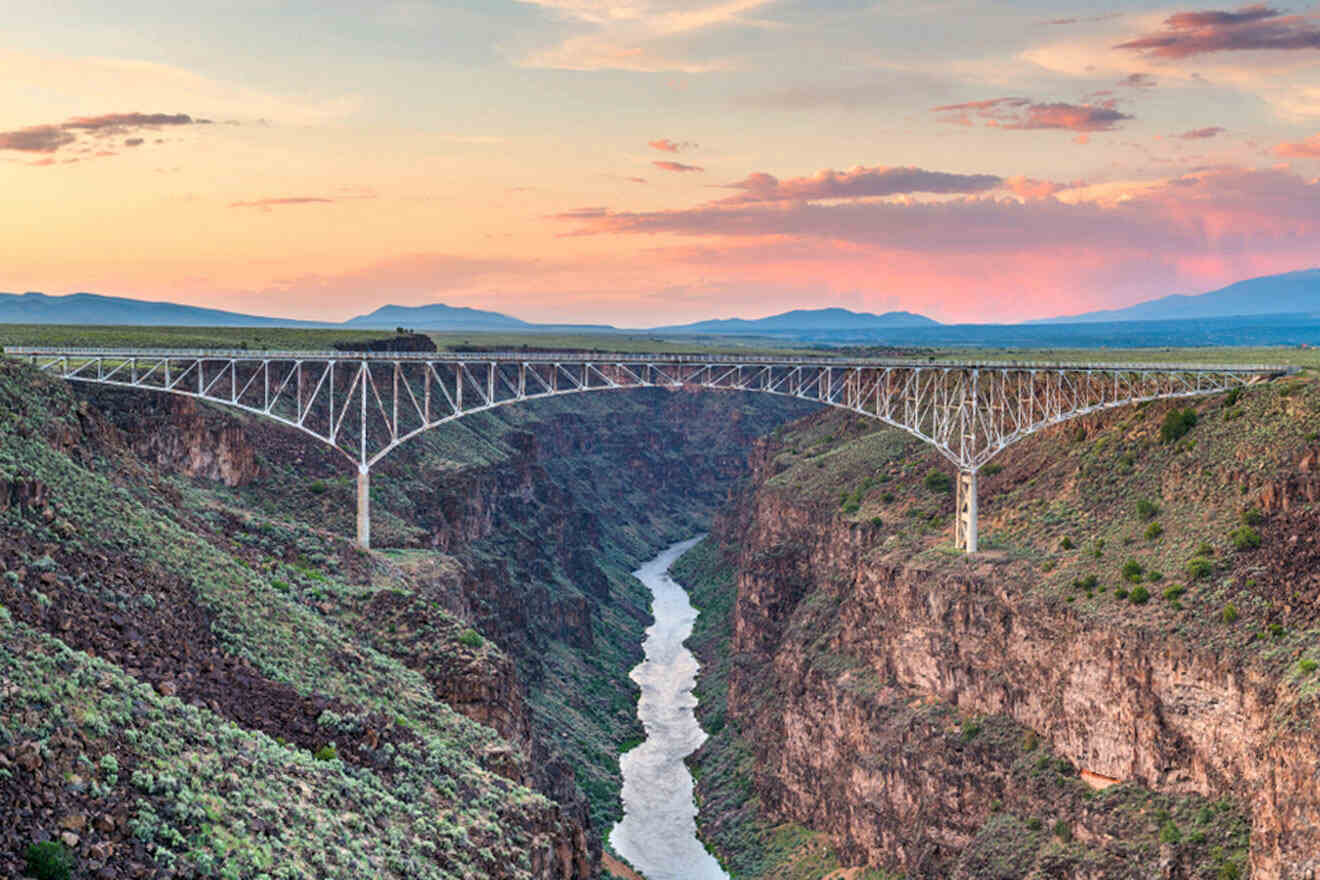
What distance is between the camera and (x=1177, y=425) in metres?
76.0

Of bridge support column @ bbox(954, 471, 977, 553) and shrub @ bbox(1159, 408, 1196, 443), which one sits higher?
shrub @ bbox(1159, 408, 1196, 443)

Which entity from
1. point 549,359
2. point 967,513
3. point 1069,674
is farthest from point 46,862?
point 967,513

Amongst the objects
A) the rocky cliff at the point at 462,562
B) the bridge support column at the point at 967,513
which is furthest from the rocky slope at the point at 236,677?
the bridge support column at the point at 967,513

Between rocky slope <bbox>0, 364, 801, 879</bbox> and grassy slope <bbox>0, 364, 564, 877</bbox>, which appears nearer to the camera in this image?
rocky slope <bbox>0, 364, 801, 879</bbox>

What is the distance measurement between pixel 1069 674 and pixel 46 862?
5042 centimetres

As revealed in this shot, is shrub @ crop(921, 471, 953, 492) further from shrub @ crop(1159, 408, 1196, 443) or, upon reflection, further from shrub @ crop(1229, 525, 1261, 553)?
shrub @ crop(1229, 525, 1261, 553)

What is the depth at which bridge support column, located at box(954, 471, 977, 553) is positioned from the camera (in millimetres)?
77938

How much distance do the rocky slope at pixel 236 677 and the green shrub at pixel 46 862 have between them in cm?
26

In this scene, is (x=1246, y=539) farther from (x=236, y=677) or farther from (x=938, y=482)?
(x=236, y=677)

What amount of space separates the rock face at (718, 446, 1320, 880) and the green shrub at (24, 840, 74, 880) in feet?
138

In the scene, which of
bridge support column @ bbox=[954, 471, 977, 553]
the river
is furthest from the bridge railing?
the river

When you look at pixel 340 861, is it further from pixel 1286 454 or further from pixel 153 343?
pixel 153 343

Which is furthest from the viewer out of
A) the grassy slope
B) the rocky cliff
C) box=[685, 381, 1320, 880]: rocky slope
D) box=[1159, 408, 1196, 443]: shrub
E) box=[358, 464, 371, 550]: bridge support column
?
box=[1159, 408, 1196, 443]: shrub

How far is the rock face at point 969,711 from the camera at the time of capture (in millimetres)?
54312
